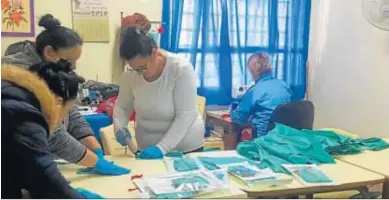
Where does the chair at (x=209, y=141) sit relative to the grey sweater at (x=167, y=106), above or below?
below

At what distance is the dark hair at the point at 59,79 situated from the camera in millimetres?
1473

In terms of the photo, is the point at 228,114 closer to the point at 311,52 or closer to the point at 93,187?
the point at 311,52

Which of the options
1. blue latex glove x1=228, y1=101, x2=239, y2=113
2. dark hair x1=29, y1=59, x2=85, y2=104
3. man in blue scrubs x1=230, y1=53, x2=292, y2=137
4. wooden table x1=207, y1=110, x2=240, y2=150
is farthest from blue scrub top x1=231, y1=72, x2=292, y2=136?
dark hair x1=29, y1=59, x2=85, y2=104

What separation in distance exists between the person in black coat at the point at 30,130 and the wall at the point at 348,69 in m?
3.27

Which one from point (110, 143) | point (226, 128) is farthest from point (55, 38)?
point (226, 128)

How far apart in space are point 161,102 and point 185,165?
453mm

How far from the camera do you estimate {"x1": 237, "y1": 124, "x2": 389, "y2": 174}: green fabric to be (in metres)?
2.29

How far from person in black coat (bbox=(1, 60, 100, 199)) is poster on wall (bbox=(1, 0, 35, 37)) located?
279cm

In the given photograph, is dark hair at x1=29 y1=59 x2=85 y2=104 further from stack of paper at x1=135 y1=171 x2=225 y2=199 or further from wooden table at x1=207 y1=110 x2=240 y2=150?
wooden table at x1=207 y1=110 x2=240 y2=150

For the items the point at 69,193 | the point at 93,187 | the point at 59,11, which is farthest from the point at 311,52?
the point at 69,193

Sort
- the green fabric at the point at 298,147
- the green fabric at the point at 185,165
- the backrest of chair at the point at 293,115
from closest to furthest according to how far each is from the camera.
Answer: the green fabric at the point at 185,165 → the green fabric at the point at 298,147 → the backrest of chair at the point at 293,115

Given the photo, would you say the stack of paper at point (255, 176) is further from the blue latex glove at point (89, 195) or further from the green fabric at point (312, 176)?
the blue latex glove at point (89, 195)

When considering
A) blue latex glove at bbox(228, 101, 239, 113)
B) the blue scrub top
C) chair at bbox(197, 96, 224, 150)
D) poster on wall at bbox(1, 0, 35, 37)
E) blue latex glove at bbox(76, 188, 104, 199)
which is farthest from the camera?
blue latex glove at bbox(228, 101, 239, 113)

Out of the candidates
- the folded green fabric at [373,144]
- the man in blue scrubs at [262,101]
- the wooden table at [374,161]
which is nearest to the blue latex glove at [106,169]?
the wooden table at [374,161]
